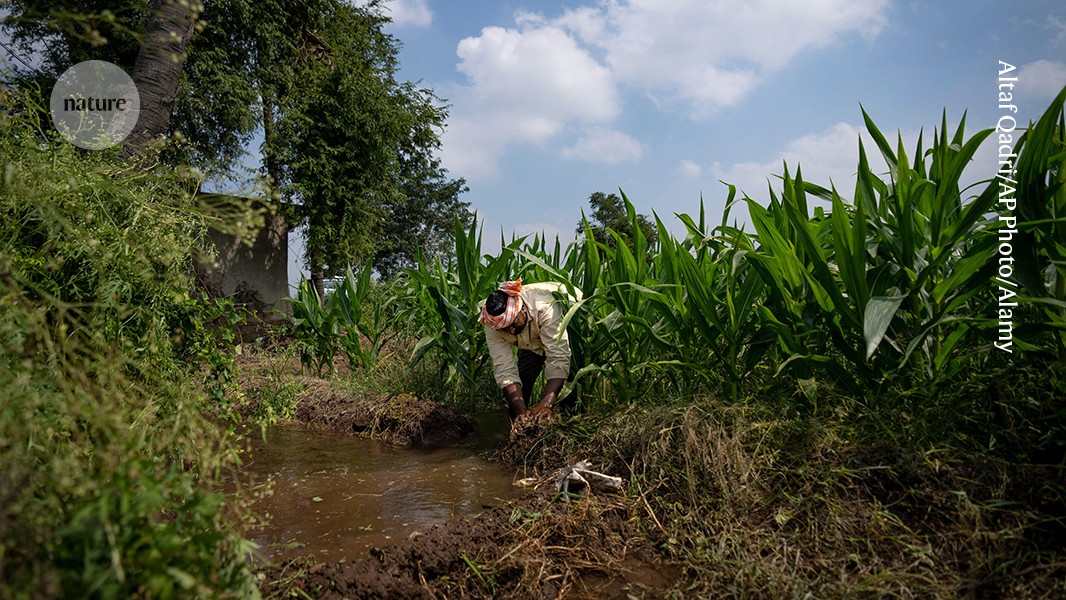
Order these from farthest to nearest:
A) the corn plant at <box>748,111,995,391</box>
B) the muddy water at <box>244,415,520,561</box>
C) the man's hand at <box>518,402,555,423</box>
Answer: the man's hand at <box>518,402,555,423</box> → the muddy water at <box>244,415,520,561</box> → the corn plant at <box>748,111,995,391</box>

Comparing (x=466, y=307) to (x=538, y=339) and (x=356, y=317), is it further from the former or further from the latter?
(x=356, y=317)

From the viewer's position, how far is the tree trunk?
3.83 metres

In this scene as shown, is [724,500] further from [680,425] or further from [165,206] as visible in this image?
[165,206]

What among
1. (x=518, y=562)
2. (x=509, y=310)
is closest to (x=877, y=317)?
(x=518, y=562)

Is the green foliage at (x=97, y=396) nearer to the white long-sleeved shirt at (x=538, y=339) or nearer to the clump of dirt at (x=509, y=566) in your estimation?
the clump of dirt at (x=509, y=566)

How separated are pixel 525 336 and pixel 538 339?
0.34ft

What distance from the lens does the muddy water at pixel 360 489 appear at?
86.1 inches

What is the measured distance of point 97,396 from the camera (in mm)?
1623

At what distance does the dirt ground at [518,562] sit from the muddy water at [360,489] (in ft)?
0.72

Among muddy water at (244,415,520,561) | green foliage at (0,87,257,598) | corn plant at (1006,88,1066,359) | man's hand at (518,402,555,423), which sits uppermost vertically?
corn plant at (1006,88,1066,359)

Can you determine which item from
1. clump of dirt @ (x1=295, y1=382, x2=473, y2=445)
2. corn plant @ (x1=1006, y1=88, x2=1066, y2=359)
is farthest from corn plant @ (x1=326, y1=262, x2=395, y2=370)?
corn plant @ (x1=1006, y1=88, x2=1066, y2=359)

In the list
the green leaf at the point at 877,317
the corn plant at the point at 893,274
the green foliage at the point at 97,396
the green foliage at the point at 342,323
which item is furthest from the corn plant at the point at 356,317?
the green leaf at the point at 877,317

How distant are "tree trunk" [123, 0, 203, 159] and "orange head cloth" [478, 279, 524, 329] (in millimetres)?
2524

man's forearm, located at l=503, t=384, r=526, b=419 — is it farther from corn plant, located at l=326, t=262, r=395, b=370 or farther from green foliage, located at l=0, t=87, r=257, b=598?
corn plant, located at l=326, t=262, r=395, b=370
